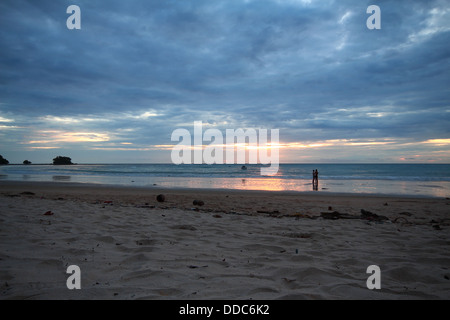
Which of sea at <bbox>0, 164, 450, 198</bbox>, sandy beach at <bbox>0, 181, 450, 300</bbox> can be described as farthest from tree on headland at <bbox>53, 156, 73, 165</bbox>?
sandy beach at <bbox>0, 181, 450, 300</bbox>

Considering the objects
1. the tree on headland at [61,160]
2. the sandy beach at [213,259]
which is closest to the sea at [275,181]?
the sandy beach at [213,259]

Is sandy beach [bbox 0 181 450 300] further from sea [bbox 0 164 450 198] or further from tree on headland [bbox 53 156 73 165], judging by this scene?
tree on headland [bbox 53 156 73 165]

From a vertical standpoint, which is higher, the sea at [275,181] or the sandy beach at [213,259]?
the sandy beach at [213,259]

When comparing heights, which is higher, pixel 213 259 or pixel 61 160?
pixel 61 160

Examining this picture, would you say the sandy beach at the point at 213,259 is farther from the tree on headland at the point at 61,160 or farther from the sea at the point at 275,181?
the tree on headland at the point at 61,160

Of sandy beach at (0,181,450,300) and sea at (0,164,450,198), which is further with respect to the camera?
sea at (0,164,450,198)

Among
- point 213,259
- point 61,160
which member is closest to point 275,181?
point 213,259

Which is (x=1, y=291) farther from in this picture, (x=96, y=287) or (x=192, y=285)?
(x=192, y=285)

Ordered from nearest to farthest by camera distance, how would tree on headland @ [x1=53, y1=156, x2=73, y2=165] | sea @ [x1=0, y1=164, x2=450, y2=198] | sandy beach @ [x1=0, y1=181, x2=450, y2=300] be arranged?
sandy beach @ [x1=0, y1=181, x2=450, y2=300] → sea @ [x1=0, y1=164, x2=450, y2=198] → tree on headland @ [x1=53, y1=156, x2=73, y2=165]

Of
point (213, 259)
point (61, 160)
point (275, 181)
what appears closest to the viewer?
point (213, 259)

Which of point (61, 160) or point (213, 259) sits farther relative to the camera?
point (61, 160)

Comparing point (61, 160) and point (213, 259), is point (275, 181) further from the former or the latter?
point (61, 160)

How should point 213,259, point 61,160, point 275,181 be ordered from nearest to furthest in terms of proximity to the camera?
point 213,259 < point 275,181 < point 61,160

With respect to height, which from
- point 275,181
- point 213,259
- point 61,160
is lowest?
point 275,181
